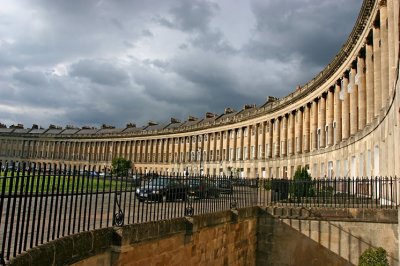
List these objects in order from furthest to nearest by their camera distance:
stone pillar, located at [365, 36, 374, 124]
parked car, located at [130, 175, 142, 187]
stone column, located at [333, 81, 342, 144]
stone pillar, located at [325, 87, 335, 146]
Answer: stone pillar, located at [325, 87, 335, 146] → stone column, located at [333, 81, 342, 144] → stone pillar, located at [365, 36, 374, 124] → parked car, located at [130, 175, 142, 187]

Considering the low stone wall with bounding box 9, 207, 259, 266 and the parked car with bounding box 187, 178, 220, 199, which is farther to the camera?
the parked car with bounding box 187, 178, 220, 199

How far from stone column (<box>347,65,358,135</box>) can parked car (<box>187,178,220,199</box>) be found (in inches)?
882

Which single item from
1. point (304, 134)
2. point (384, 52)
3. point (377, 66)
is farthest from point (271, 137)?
point (384, 52)

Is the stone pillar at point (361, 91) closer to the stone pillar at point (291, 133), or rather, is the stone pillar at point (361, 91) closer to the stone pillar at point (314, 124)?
the stone pillar at point (314, 124)

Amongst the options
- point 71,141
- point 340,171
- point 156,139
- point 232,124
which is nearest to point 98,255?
point 340,171

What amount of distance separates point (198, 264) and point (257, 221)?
578cm

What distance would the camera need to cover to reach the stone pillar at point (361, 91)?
31756 millimetres

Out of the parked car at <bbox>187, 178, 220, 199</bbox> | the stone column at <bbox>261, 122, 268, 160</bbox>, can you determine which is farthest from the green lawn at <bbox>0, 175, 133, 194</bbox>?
the stone column at <bbox>261, 122, 268, 160</bbox>

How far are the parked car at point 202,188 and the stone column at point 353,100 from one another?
22.4 metres

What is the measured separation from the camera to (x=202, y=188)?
13.3 m

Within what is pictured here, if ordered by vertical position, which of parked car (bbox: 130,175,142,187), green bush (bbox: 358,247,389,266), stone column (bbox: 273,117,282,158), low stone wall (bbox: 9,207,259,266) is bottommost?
green bush (bbox: 358,247,389,266)

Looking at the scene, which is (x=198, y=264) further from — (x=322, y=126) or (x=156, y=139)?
(x=156, y=139)

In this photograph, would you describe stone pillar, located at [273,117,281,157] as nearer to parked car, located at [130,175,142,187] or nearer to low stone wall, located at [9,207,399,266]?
low stone wall, located at [9,207,399,266]

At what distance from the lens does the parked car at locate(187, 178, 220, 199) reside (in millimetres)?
12086
